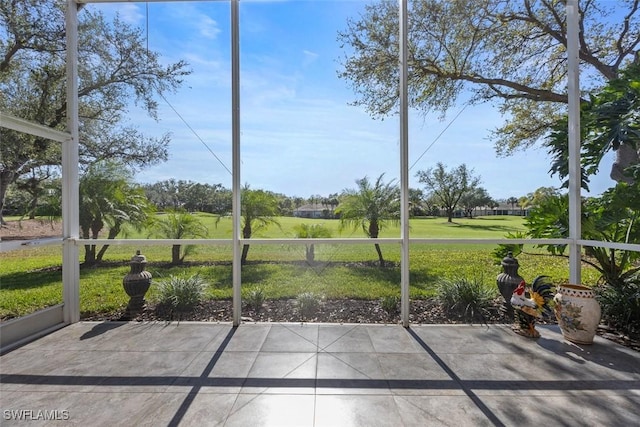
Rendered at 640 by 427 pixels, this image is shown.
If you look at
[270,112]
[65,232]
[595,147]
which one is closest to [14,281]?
[65,232]

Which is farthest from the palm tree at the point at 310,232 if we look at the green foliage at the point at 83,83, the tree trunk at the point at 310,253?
the green foliage at the point at 83,83

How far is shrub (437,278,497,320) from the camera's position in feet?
11.0

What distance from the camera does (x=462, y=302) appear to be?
11.2 feet

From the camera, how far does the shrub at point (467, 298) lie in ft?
11.0

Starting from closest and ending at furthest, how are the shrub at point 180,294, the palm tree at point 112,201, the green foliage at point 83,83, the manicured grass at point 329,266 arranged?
the green foliage at point 83,83, the shrub at point 180,294, the manicured grass at point 329,266, the palm tree at point 112,201

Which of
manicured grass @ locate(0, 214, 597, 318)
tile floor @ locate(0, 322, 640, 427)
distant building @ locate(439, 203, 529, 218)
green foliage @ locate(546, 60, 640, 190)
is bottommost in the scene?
tile floor @ locate(0, 322, 640, 427)

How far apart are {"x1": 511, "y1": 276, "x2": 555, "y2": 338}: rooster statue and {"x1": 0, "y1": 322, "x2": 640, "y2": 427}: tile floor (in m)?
0.14

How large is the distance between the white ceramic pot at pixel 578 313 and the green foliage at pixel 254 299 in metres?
3.29

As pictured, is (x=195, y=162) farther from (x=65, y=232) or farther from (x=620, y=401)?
(x=620, y=401)

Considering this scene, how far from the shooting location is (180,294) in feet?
11.4

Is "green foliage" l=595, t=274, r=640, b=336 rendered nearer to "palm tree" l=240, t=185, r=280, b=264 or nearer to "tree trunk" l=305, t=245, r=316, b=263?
"tree trunk" l=305, t=245, r=316, b=263

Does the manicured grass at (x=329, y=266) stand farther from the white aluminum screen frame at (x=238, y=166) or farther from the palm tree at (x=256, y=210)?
the white aluminum screen frame at (x=238, y=166)

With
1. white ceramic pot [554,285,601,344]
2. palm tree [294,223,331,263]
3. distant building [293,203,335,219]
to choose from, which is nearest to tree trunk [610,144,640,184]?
white ceramic pot [554,285,601,344]

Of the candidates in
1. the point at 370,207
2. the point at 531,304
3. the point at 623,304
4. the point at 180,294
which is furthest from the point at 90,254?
the point at 623,304
